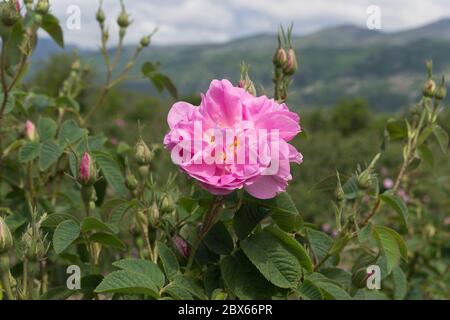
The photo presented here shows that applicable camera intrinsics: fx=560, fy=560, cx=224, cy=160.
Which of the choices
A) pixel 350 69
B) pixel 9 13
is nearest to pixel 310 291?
pixel 9 13

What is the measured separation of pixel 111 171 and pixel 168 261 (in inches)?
11.9

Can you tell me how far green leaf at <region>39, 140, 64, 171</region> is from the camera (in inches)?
43.0

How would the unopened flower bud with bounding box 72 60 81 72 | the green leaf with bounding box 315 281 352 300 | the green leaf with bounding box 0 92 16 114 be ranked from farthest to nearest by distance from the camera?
the unopened flower bud with bounding box 72 60 81 72, the green leaf with bounding box 0 92 16 114, the green leaf with bounding box 315 281 352 300

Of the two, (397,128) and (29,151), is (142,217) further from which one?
(397,128)

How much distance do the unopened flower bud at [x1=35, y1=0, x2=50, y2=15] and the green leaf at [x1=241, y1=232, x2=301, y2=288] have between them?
66 centimetres

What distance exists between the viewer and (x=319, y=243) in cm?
92

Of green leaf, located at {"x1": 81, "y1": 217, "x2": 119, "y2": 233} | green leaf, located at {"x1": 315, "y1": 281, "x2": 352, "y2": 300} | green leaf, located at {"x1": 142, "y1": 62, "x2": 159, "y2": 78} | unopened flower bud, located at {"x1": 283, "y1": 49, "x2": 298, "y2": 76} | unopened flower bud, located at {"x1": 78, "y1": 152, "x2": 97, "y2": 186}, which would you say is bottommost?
green leaf, located at {"x1": 315, "y1": 281, "x2": 352, "y2": 300}

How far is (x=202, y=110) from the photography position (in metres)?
0.75

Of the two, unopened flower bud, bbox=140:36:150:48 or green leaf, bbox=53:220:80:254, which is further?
unopened flower bud, bbox=140:36:150:48

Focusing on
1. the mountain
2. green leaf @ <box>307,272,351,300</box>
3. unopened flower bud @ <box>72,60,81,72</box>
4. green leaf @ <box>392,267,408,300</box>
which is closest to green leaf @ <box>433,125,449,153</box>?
green leaf @ <box>392,267,408,300</box>

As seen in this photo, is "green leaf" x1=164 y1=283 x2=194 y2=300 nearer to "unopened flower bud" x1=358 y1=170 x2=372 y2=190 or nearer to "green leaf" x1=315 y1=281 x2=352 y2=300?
"green leaf" x1=315 y1=281 x2=352 y2=300

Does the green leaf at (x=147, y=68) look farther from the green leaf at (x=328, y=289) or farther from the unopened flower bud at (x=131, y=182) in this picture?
the green leaf at (x=328, y=289)

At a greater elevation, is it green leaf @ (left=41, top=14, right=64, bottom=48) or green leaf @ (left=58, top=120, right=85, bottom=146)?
green leaf @ (left=41, top=14, right=64, bottom=48)
